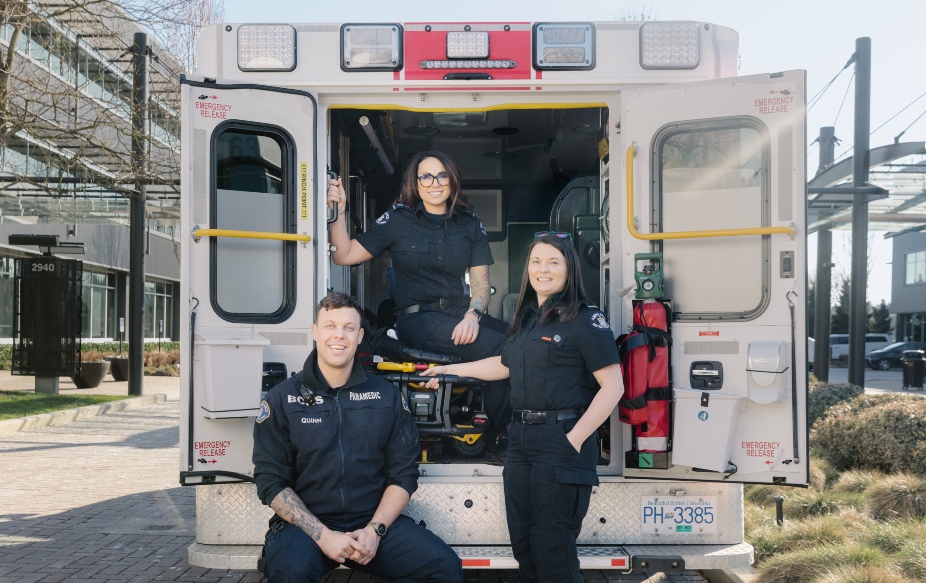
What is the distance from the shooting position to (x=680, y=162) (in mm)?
3803

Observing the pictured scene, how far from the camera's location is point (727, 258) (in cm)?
371

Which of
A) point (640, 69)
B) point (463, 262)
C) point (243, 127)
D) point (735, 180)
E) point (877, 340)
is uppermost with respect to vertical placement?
point (640, 69)

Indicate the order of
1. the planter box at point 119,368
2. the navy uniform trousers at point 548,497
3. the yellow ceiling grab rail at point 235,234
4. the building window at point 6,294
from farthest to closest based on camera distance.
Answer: the building window at point 6,294, the planter box at point 119,368, the yellow ceiling grab rail at point 235,234, the navy uniform trousers at point 548,497

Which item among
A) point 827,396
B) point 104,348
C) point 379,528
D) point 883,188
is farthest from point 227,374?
point 104,348

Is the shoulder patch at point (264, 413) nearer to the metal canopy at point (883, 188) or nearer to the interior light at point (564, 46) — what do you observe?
the interior light at point (564, 46)

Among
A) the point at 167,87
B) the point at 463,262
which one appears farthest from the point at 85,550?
the point at 167,87

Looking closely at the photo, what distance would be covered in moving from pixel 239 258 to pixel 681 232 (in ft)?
6.61

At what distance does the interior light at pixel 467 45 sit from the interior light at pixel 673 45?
74cm

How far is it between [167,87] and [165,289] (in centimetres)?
1791

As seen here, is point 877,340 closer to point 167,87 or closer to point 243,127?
point 167,87

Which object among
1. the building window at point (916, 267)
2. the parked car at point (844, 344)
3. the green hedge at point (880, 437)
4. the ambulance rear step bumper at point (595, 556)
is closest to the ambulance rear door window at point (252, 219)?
the ambulance rear step bumper at point (595, 556)

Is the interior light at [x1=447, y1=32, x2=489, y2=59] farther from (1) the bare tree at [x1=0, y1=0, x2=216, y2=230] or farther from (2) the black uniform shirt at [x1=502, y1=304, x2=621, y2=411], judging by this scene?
(1) the bare tree at [x1=0, y1=0, x2=216, y2=230]

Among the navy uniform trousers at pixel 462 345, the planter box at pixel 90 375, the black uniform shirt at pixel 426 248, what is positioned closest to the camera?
the navy uniform trousers at pixel 462 345

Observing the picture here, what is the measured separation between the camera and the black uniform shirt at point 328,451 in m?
3.36
